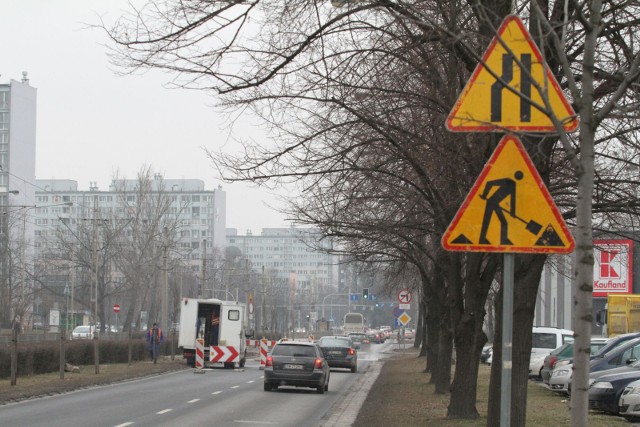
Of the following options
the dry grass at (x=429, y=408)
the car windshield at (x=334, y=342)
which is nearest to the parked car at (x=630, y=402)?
the dry grass at (x=429, y=408)

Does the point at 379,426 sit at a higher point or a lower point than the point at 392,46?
lower

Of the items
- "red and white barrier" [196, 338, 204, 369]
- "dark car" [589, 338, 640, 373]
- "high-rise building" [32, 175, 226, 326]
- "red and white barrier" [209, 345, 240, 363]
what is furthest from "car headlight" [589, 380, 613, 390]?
"high-rise building" [32, 175, 226, 326]

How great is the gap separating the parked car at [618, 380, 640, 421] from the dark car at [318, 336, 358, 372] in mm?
24770

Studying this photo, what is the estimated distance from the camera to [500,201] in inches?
269

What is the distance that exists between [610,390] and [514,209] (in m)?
13.7

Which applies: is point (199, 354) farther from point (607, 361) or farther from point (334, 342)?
point (607, 361)

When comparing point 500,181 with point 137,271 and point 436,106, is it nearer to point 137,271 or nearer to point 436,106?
point 436,106

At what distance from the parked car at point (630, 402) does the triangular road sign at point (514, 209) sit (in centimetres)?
1217

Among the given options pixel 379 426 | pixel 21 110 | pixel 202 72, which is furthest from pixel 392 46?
pixel 21 110

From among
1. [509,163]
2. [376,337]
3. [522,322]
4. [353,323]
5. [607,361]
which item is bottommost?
[376,337]

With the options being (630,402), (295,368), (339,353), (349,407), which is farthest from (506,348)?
(339,353)

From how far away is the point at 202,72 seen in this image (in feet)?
35.4

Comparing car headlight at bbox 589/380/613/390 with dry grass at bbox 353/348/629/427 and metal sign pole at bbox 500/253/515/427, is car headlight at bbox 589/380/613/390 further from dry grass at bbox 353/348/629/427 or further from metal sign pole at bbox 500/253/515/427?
metal sign pole at bbox 500/253/515/427

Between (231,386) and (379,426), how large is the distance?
41.5 feet
